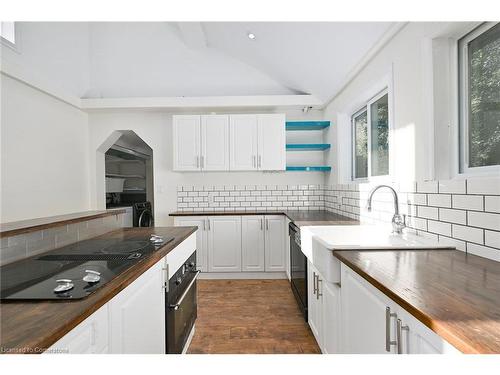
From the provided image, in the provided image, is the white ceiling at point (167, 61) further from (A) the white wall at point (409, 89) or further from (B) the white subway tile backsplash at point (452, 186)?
(B) the white subway tile backsplash at point (452, 186)

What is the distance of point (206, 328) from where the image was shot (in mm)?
2445

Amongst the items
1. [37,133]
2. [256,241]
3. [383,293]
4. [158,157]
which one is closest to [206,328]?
[256,241]

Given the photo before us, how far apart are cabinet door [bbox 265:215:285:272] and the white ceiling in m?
1.80

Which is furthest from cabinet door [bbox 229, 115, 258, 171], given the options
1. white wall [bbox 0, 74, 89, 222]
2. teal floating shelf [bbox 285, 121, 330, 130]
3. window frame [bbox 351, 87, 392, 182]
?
white wall [bbox 0, 74, 89, 222]

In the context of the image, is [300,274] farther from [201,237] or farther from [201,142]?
[201,142]

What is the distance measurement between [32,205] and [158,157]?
167 cm

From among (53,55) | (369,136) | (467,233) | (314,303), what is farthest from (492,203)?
(53,55)

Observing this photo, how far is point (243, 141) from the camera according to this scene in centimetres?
388

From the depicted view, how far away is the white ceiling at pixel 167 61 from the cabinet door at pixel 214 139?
0.62 m

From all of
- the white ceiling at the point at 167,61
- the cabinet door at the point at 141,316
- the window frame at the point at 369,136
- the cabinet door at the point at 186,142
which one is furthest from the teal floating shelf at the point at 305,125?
the cabinet door at the point at 141,316

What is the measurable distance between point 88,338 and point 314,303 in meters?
1.69

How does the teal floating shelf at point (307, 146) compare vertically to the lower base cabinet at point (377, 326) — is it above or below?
above

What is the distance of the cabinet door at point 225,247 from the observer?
375cm

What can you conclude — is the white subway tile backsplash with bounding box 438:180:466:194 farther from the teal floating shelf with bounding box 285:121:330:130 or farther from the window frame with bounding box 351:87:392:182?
the teal floating shelf with bounding box 285:121:330:130
